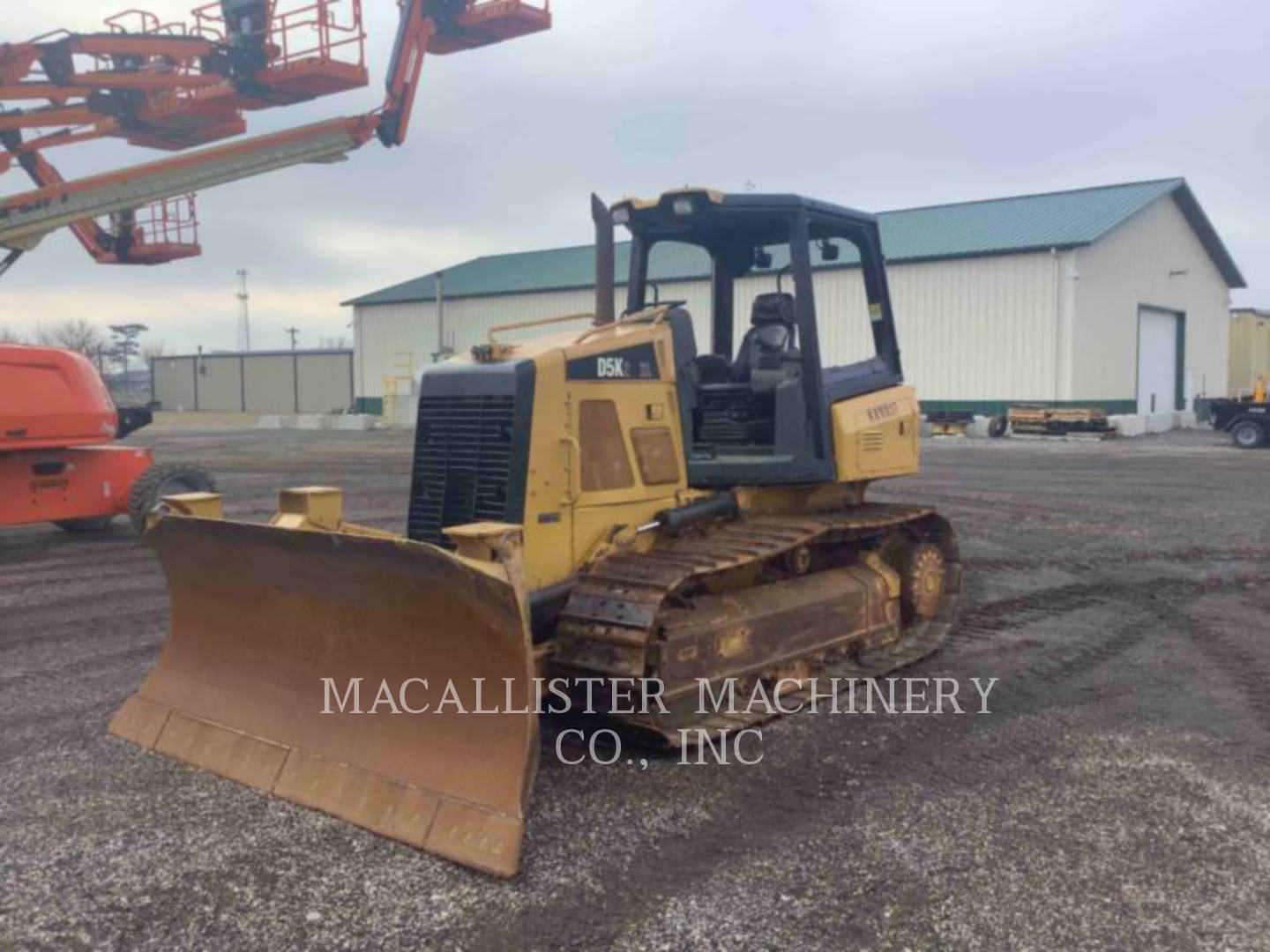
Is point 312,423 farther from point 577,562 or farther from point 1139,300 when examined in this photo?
point 577,562

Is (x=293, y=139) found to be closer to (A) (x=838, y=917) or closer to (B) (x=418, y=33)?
(B) (x=418, y=33)

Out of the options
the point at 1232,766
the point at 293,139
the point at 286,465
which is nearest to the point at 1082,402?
the point at 286,465

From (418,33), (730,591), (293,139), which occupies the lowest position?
(730,591)

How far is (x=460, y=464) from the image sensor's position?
18.5 feet

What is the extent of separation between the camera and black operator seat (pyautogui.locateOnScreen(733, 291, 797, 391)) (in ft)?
22.6

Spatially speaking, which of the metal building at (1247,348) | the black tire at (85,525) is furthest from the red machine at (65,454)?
the metal building at (1247,348)

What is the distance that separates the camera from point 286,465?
72.8 feet

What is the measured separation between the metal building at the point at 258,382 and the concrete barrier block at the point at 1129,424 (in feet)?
104

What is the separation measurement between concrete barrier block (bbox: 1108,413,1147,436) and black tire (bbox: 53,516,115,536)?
2529 centimetres

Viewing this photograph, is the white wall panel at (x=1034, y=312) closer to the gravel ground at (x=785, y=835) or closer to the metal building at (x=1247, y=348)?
the metal building at (x=1247, y=348)

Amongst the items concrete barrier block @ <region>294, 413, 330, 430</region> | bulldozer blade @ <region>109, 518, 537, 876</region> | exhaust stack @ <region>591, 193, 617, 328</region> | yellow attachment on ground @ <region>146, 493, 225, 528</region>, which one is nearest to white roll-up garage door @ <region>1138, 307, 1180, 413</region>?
concrete barrier block @ <region>294, 413, 330, 430</region>

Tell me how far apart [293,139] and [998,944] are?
12510mm

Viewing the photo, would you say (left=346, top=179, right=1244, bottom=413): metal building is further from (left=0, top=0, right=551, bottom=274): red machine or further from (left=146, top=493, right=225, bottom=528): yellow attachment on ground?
(left=146, top=493, right=225, bottom=528): yellow attachment on ground

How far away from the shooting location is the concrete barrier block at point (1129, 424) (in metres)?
30.2
